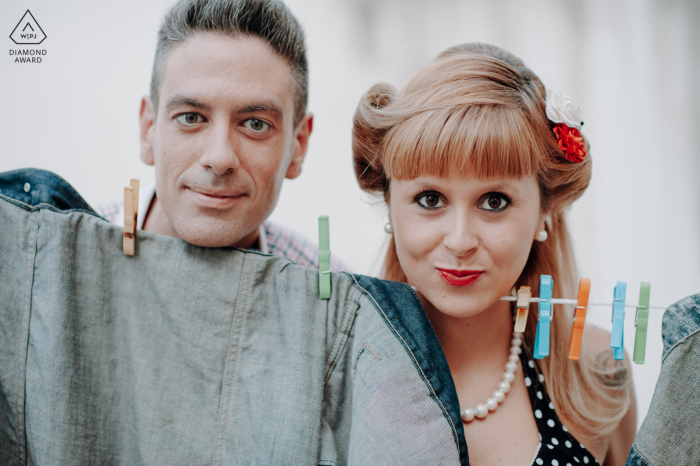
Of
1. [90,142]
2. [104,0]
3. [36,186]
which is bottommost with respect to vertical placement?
[36,186]

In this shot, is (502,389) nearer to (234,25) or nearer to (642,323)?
(642,323)

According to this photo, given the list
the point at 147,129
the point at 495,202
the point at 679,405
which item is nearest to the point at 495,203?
the point at 495,202

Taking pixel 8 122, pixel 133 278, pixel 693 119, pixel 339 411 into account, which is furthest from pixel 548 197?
pixel 8 122

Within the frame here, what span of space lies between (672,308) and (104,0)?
1.66m

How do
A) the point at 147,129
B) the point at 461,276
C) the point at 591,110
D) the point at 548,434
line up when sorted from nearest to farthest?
the point at 461,276 < the point at 548,434 < the point at 147,129 < the point at 591,110

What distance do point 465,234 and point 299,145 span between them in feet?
2.00

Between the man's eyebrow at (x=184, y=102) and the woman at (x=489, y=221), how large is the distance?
0.35 metres

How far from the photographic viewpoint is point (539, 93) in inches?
42.5

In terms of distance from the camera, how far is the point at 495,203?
103 cm

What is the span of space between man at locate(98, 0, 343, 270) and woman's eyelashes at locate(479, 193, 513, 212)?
1.63 ft

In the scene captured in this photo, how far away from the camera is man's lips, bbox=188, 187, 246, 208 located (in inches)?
42.5

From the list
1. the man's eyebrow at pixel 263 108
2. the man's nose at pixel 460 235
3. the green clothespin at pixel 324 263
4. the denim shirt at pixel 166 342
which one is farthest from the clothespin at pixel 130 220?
the man's nose at pixel 460 235

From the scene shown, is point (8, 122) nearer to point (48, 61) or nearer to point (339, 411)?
point (48, 61)

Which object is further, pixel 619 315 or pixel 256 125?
pixel 256 125
